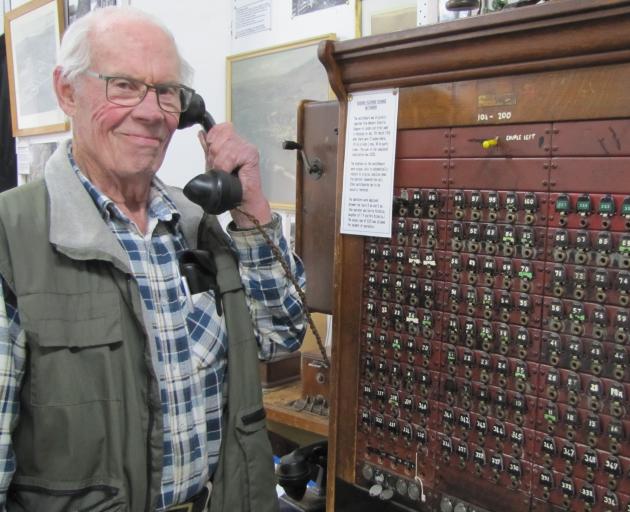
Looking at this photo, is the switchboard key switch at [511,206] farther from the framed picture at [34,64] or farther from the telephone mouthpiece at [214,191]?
the framed picture at [34,64]

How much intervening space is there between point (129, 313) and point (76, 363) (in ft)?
0.35

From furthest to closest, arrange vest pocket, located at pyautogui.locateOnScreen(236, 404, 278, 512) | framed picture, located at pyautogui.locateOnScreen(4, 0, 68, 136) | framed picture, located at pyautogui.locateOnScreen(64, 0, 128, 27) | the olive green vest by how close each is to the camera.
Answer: framed picture, located at pyautogui.locateOnScreen(4, 0, 68, 136)
framed picture, located at pyautogui.locateOnScreen(64, 0, 128, 27)
vest pocket, located at pyautogui.locateOnScreen(236, 404, 278, 512)
the olive green vest

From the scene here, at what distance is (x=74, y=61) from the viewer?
0.99 m

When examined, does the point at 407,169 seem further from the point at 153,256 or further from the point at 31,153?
the point at 31,153

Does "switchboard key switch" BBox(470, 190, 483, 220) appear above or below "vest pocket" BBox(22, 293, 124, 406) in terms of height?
above

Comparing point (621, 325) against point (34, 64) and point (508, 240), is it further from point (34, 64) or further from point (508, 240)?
point (34, 64)

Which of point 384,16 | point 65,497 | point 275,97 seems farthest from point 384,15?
point 65,497

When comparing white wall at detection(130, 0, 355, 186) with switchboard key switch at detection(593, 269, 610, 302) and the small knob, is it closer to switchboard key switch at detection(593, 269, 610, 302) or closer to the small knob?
the small knob

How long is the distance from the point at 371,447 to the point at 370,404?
7 cm

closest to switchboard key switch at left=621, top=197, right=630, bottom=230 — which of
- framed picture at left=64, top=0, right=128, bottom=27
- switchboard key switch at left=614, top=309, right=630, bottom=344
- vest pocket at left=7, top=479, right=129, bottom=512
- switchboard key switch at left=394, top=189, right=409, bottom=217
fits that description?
switchboard key switch at left=614, top=309, right=630, bottom=344

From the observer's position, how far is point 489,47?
0.86m

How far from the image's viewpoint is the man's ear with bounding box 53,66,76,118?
101 cm

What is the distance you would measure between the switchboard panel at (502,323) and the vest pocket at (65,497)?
42 centimetres

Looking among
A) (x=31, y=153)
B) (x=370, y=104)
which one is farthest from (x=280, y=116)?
(x=31, y=153)
